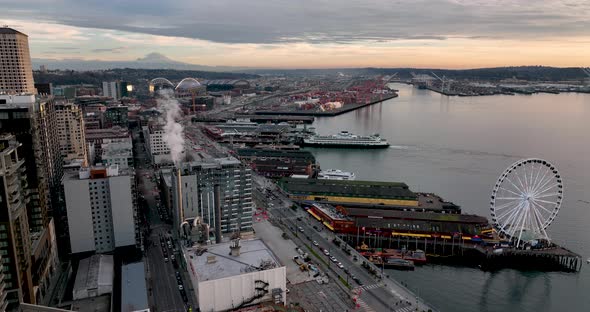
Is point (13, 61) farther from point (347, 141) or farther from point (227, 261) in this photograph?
point (227, 261)

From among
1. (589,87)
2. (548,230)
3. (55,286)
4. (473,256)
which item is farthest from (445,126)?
(589,87)

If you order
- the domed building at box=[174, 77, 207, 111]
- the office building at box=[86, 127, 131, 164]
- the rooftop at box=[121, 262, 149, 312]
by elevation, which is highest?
the domed building at box=[174, 77, 207, 111]

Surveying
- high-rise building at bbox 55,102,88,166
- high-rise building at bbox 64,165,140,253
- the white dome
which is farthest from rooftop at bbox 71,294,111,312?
the white dome

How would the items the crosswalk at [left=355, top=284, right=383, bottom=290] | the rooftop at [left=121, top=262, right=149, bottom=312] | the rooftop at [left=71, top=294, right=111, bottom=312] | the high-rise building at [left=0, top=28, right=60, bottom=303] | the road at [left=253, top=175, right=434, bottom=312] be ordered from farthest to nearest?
the crosswalk at [left=355, top=284, right=383, bottom=290]
the road at [left=253, top=175, right=434, bottom=312]
the high-rise building at [left=0, top=28, right=60, bottom=303]
the rooftop at [left=121, top=262, right=149, bottom=312]
the rooftop at [left=71, top=294, right=111, bottom=312]

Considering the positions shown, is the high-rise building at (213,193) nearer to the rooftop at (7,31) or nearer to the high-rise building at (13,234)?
the high-rise building at (13,234)

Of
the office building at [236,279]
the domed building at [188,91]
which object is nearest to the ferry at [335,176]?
the office building at [236,279]

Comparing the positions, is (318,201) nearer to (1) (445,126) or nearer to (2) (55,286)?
(2) (55,286)

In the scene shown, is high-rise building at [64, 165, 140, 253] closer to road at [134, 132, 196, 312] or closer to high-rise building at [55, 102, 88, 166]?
road at [134, 132, 196, 312]
